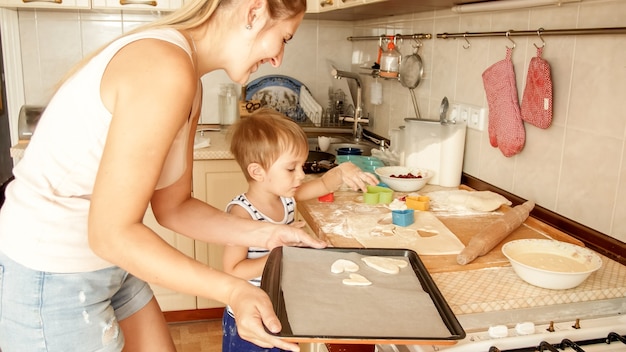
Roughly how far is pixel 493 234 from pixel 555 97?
0.41 m

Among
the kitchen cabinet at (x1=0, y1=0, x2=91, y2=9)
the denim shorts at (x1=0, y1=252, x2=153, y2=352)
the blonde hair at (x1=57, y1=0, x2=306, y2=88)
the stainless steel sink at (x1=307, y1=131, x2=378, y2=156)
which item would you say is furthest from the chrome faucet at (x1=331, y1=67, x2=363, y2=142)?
the denim shorts at (x1=0, y1=252, x2=153, y2=352)

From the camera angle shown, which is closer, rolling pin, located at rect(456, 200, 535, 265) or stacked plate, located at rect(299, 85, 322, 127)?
rolling pin, located at rect(456, 200, 535, 265)

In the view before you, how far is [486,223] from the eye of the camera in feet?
4.86

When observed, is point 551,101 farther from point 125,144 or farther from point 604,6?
point 125,144

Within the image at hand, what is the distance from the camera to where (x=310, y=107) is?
116 inches

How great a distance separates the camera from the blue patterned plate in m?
2.96

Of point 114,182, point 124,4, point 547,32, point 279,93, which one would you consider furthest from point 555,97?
point 124,4

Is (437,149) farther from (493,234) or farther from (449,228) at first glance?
(493,234)

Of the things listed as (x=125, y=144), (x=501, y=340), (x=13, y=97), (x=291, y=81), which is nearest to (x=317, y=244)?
(x=501, y=340)

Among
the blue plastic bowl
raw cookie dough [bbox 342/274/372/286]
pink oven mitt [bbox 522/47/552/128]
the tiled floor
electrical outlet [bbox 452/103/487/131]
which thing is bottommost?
the tiled floor

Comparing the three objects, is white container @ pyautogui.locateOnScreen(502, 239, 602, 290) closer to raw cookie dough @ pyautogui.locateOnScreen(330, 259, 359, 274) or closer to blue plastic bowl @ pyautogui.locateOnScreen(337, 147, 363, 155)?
raw cookie dough @ pyautogui.locateOnScreen(330, 259, 359, 274)

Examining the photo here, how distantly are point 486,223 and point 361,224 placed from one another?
1.11ft

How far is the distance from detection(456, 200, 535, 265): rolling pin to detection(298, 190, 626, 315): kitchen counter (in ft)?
0.06

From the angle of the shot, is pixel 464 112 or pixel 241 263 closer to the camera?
pixel 241 263
